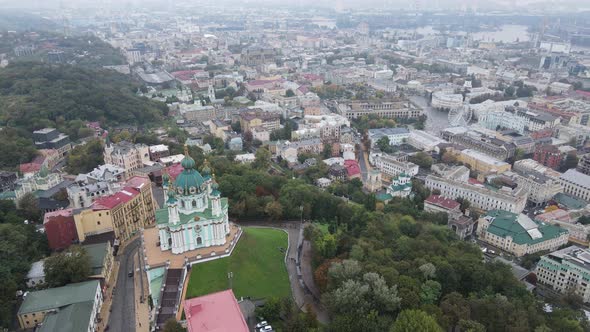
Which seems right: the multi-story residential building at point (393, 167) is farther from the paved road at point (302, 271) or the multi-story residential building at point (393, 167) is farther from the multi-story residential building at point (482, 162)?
the paved road at point (302, 271)

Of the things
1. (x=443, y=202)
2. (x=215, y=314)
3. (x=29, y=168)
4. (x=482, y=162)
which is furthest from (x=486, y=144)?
(x=29, y=168)

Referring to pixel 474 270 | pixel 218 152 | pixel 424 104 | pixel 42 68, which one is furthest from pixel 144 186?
pixel 424 104

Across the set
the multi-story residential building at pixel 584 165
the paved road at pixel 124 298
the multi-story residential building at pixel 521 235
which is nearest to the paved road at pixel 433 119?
the multi-story residential building at pixel 584 165

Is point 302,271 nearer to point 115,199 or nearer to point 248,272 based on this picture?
point 248,272

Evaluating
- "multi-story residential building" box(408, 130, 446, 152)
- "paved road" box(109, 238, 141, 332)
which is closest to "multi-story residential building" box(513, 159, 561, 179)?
"multi-story residential building" box(408, 130, 446, 152)

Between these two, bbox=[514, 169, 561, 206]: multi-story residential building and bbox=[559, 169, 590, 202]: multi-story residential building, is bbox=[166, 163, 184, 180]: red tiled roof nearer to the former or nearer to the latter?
bbox=[514, 169, 561, 206]: multi-story residential building

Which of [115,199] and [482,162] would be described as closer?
[115,199]
